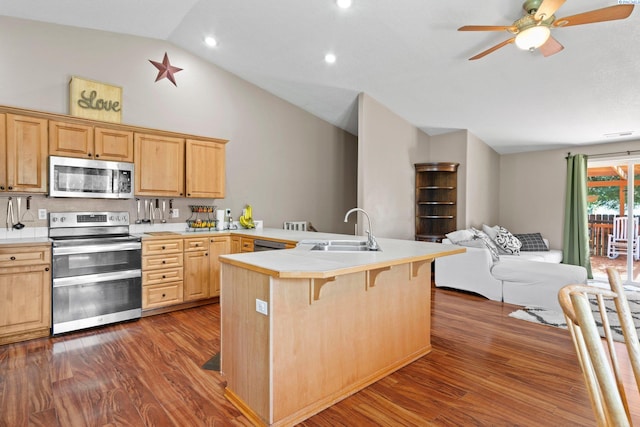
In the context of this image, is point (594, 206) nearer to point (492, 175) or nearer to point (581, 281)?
point (492, 175)

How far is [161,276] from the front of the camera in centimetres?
378

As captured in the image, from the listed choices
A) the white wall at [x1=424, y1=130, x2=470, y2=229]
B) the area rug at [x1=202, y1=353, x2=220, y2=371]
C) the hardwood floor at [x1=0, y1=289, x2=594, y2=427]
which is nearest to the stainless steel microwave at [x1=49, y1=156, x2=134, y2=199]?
the hardwood floor at [x1=0, y1=289, x2=594, y2=427]

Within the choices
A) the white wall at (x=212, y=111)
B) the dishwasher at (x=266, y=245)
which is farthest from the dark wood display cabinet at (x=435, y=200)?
the dishwasher at (x=266, y=245)

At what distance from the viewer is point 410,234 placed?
6172 millimetres

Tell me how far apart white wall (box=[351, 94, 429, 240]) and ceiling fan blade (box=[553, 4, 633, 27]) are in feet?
9.45

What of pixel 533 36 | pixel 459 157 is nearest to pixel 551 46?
pixel 533 36

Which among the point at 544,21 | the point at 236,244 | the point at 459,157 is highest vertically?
the point at 544,21

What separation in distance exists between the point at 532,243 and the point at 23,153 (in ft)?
23.8

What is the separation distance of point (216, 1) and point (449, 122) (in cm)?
396

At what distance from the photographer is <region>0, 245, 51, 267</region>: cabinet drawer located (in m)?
2.91

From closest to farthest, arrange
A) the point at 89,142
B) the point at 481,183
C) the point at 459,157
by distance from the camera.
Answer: the point at 89,142
the point at 459,157
the point at 481,183

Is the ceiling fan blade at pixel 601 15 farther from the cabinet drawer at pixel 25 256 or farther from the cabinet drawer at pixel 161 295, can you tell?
the cabinet drawer at pixel 25 256

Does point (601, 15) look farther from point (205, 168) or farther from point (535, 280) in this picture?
point (205, 168)

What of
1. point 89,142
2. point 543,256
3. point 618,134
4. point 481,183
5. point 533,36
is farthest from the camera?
point 481,183
